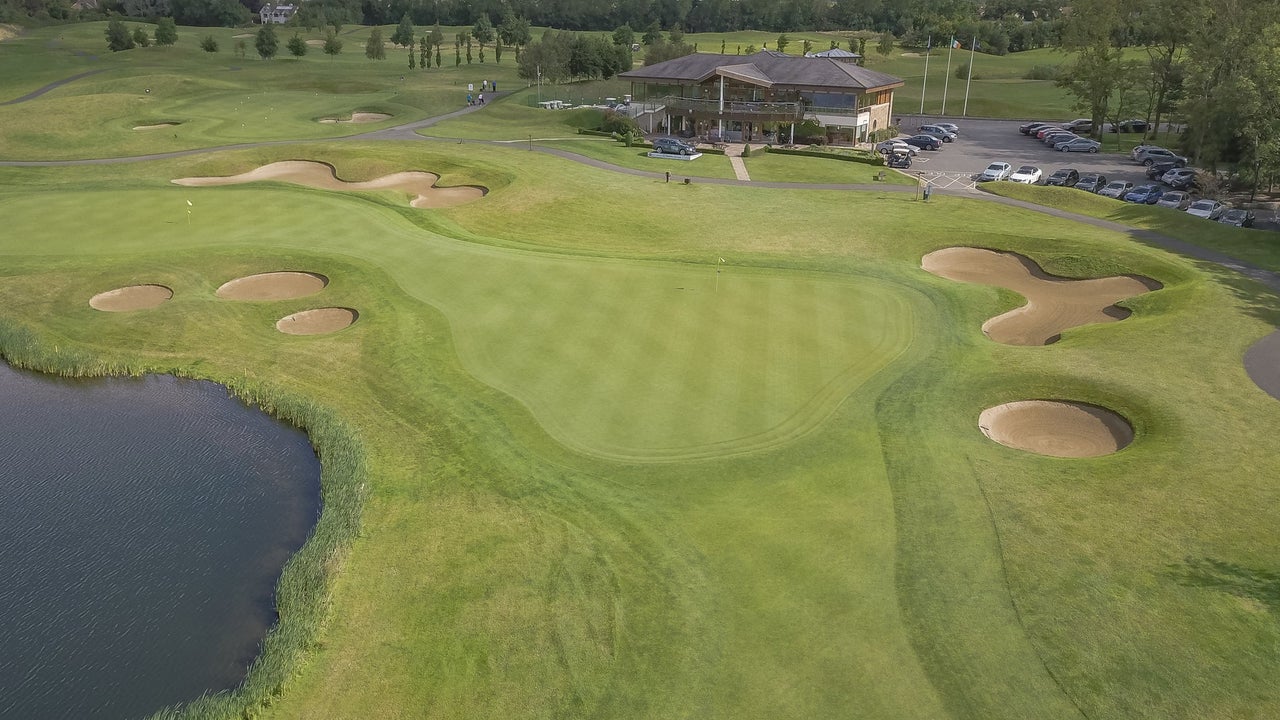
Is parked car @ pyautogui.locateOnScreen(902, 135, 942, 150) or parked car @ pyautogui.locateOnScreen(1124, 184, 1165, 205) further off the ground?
parked car @ pyautogui.locateOnScreen(902, 135, 942, 150)

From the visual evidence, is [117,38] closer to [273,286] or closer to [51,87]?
[51,87]

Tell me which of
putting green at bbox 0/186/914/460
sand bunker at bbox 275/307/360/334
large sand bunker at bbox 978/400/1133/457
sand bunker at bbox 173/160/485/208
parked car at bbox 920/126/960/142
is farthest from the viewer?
parked car at bbox 920/126/960/142

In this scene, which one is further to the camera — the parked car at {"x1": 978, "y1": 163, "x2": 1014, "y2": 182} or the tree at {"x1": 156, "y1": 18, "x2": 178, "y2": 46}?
the tree at {"x1": 156, "y1": 18, "x2": 178, "y2": 46}

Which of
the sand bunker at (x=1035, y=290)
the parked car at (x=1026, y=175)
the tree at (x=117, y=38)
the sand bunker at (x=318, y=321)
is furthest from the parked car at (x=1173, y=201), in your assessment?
the tree at (x=117, y=38)

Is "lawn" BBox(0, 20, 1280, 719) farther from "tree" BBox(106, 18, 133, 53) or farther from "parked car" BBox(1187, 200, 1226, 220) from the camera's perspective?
"tree" BBox(106, 18, 133, 53)

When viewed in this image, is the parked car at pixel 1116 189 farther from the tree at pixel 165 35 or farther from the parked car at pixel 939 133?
the tree at pixel 165 35

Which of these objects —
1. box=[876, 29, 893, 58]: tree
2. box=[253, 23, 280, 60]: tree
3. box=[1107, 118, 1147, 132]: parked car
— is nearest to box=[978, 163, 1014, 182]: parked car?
box=[1107, 118, 1147, 132]: parked car

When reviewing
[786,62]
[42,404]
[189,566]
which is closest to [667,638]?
[189,566]
